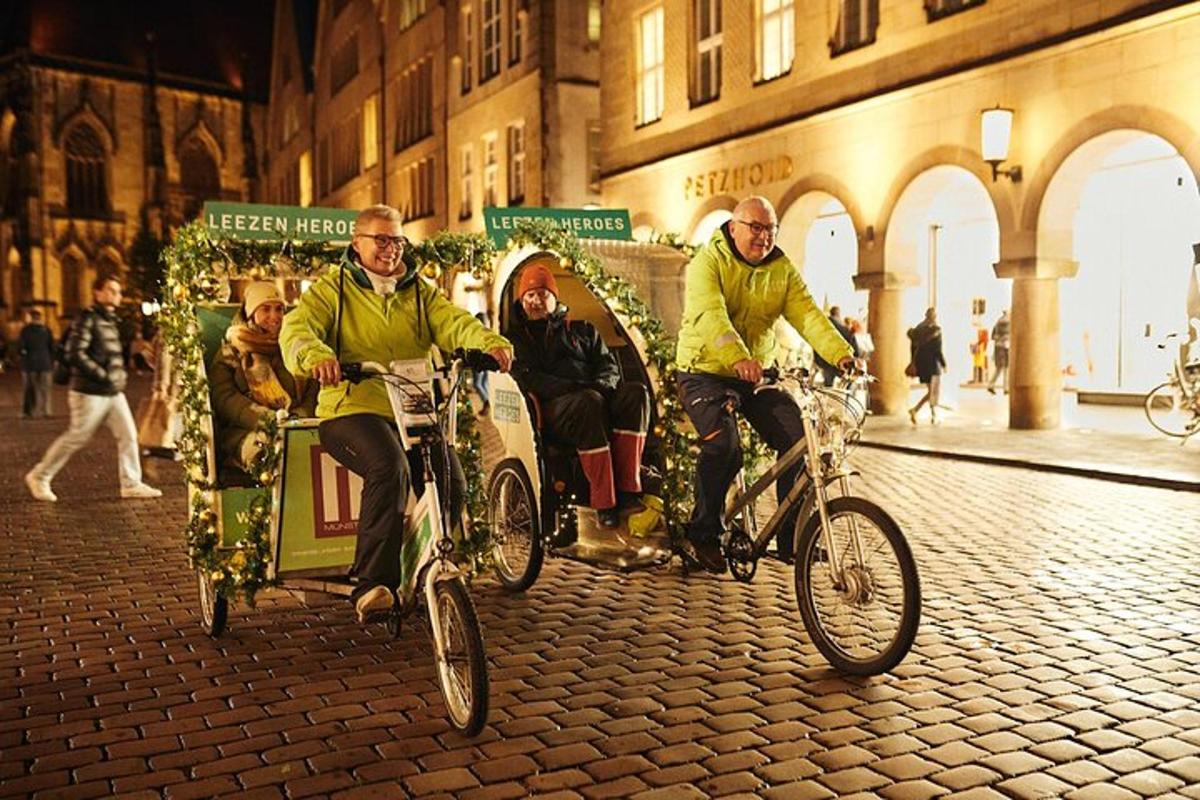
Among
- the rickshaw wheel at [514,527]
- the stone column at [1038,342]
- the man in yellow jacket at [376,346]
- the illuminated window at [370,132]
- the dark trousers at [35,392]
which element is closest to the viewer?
the man in yellow jacket at [376,346]

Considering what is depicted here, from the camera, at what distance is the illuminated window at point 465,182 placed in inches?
1342

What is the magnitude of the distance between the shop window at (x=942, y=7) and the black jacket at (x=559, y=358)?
12310 millimetres

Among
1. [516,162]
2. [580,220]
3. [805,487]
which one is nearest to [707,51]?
[516,162]

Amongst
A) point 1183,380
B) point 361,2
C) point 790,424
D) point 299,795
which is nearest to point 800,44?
point 1183,380

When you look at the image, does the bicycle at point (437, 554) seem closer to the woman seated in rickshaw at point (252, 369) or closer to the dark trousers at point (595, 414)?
the woman seated in rickshaw at point (252, 369)

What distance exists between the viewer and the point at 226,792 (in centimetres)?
396

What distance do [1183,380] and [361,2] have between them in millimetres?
35918

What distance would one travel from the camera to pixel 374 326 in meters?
5.30

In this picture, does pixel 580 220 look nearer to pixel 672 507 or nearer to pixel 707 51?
pixel 672 507

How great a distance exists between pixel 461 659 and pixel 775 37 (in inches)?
746

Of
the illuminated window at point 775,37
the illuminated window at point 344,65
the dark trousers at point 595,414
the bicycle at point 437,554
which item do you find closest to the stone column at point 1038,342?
the illuminated window at point 775,37

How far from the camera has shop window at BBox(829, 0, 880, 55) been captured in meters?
19.2

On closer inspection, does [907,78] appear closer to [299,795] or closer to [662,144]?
Answer: [662,144]

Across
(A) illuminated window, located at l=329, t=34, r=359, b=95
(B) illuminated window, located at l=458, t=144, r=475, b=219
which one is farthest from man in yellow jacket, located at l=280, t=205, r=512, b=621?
(A) illuminated window, located at l=329, t=34, r=359, b=95
